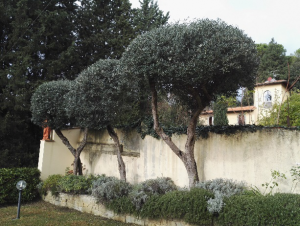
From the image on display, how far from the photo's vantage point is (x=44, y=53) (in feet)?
44.1

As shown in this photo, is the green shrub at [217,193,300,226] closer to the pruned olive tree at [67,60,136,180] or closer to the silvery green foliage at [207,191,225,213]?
the silvery green foliage at [207,191,225,213]

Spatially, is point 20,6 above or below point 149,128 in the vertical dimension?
above

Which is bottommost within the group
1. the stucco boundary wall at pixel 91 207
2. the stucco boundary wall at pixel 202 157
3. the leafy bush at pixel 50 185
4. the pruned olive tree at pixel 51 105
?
the stucco boundary wall at pixel 91 207

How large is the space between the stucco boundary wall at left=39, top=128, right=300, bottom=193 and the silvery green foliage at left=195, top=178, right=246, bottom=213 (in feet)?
1.28

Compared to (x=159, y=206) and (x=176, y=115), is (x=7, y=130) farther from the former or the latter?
(x=159, y=206)

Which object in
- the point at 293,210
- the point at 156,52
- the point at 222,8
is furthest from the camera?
the point at 222,8

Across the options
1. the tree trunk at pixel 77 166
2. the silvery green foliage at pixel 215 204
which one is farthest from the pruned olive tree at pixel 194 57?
the tree trunk at pixel 77 166

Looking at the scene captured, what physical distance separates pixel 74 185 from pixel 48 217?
136 centimetres

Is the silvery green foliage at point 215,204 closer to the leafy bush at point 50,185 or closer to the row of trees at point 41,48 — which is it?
the row of trees at point 41,48

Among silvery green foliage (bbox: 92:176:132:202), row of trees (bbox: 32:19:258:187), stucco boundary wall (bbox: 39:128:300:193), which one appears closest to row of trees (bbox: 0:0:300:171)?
stucco boundary wall (bbox: 39:128:300:193)

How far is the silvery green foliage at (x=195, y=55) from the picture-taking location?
5.64 metres

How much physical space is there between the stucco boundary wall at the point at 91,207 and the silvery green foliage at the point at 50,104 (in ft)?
9.22

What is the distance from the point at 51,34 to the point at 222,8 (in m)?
8.87

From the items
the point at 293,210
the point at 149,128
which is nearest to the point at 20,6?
the point at 149,128
